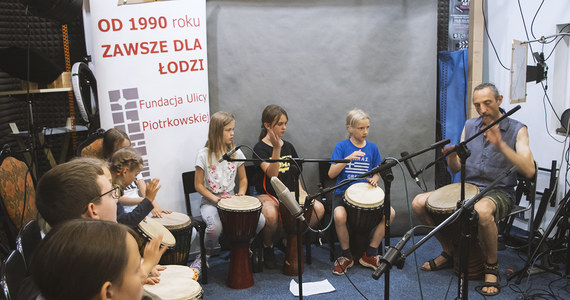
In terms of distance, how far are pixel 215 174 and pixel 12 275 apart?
2419 mm

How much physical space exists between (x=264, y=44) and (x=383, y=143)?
158 cm

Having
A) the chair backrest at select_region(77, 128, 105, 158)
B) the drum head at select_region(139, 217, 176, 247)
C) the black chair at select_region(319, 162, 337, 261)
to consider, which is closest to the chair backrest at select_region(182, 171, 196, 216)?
the chair backrest at select_region(77, 128, 105, 158)

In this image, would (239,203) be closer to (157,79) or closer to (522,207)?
(157,79)

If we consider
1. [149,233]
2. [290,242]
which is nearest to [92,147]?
[149,233]

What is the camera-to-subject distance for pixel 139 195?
4074 millimetres

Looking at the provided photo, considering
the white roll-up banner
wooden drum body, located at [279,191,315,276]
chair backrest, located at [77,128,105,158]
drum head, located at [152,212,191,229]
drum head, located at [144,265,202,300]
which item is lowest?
wooden drum body, located at [279,191,315,276]

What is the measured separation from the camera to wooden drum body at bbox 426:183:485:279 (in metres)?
3.80

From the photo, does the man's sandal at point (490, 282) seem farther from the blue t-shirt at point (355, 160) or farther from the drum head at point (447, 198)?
the blue t-shirt at point (355, 160)

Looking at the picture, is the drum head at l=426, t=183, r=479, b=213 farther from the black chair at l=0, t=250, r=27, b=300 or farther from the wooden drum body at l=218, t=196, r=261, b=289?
the black chair at l=0, t=250, r=27, b=300

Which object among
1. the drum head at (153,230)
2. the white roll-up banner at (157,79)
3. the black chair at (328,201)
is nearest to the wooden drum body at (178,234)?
the drum head at (153,230)

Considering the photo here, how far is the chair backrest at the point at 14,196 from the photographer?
2811 mm

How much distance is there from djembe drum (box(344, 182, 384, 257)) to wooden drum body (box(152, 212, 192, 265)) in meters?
1.38

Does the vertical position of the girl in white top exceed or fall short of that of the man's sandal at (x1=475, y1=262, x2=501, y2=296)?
it exceeds it

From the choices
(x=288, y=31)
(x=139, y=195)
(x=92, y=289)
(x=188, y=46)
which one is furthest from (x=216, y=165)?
(x=92, y=289)
